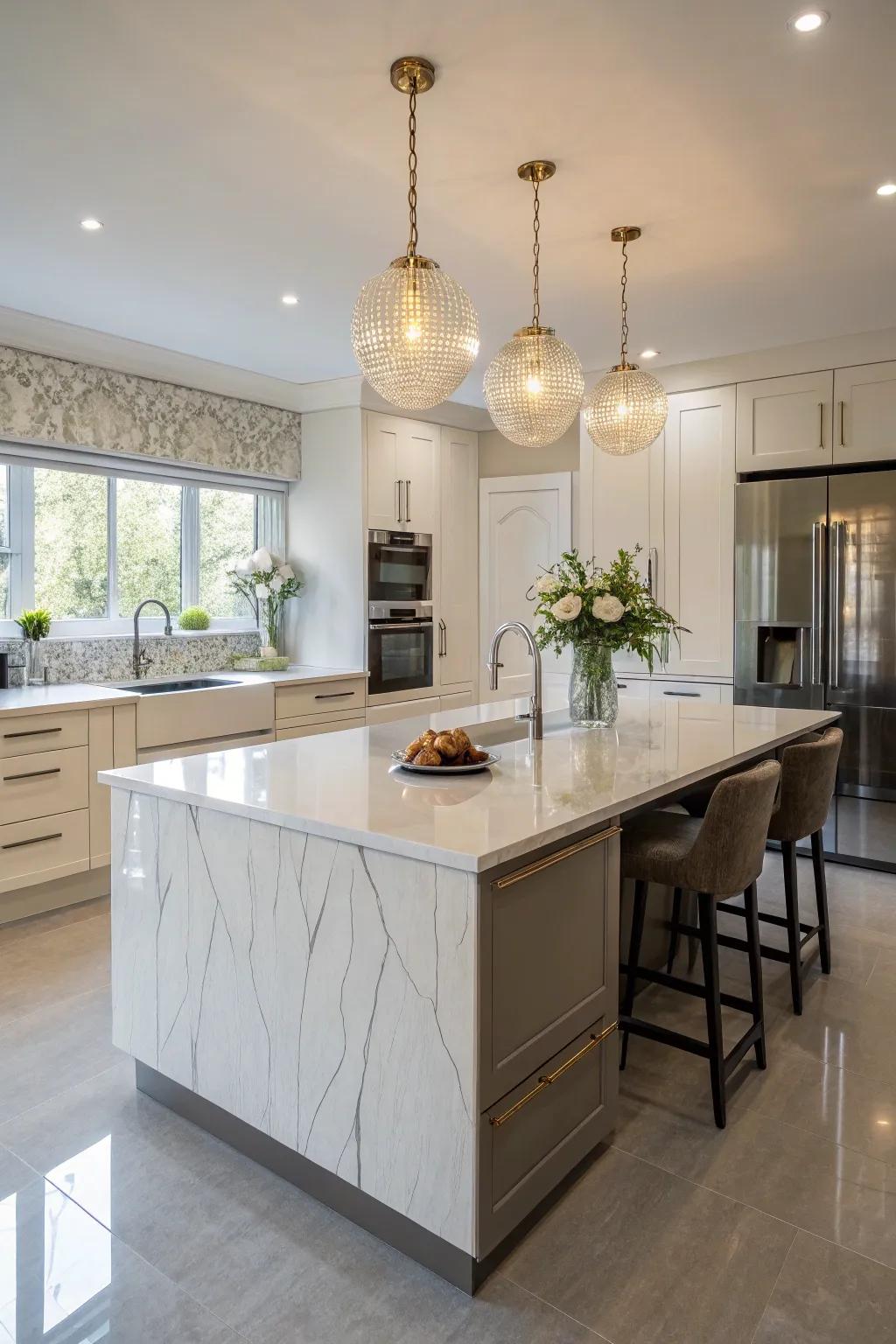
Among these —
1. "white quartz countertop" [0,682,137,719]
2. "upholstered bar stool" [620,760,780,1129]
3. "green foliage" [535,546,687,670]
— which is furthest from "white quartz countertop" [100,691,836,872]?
"white quartz countertop" [0,682,137,719]

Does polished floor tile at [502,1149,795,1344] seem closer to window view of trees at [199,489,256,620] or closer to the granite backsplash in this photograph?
the granite backsplash

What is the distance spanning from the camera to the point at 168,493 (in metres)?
4.82

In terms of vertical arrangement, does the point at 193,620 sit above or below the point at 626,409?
below

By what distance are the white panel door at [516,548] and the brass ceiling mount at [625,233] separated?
8.27 feet

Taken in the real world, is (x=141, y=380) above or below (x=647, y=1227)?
above

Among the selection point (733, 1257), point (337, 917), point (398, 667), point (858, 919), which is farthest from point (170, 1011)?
point (398, 667)

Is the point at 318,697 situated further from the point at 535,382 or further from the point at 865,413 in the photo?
the point at 865,413

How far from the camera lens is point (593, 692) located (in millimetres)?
2961

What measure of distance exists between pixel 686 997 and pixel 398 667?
2.90 m

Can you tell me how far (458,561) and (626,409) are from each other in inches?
106

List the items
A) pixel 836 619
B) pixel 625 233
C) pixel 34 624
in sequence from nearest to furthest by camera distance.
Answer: pixel 625 233 → pixel 34 624 → pixel 836 619

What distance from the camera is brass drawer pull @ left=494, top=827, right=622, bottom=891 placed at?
1.56 meters

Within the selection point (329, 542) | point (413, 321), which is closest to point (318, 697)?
point (329, 542)

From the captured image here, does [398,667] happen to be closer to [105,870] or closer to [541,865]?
[105,870]
